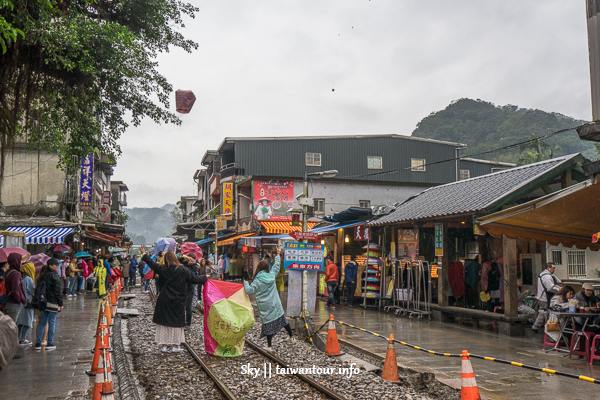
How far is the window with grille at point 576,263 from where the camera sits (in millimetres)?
15070

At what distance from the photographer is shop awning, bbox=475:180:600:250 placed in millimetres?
9344

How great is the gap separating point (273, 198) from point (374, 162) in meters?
8.63

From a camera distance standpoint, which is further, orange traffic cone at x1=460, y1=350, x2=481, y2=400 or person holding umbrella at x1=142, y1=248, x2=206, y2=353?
person holding umbrella at x1=142, y1=248, x2=206, y2=353

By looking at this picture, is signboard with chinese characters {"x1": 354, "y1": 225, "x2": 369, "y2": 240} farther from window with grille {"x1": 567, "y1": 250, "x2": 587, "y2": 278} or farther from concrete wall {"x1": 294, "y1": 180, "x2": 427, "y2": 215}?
concrete wall {"x1": 294, "y1": 180, "x2": 427, "y2": 215}

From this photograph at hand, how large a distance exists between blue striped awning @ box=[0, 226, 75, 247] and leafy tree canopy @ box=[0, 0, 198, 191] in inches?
288

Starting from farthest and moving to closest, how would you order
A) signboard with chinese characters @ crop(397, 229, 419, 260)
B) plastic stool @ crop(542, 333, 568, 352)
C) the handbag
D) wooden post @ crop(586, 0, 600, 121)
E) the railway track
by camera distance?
signboard with chinese characters @ crop(397, 229, 419, 260)
the handbag
plastic stool @ crop(542, 333, 568, 352)
wooden post @ crop(586, 0, 600, 121)
the railway track

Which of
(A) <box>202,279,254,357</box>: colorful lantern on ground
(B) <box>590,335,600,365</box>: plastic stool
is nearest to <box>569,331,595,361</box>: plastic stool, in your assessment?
(B) <box>590,335,600,365</box>: plastic stool

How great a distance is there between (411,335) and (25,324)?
27.6 feet

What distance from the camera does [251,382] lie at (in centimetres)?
797

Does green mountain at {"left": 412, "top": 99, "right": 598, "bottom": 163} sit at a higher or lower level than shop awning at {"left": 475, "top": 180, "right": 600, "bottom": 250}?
higher

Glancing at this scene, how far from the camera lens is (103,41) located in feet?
35.5

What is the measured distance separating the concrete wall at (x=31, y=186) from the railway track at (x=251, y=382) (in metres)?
17.9

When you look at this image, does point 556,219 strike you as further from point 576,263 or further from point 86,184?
point 86,184

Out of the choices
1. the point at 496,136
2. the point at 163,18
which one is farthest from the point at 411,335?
the point at 496,136
